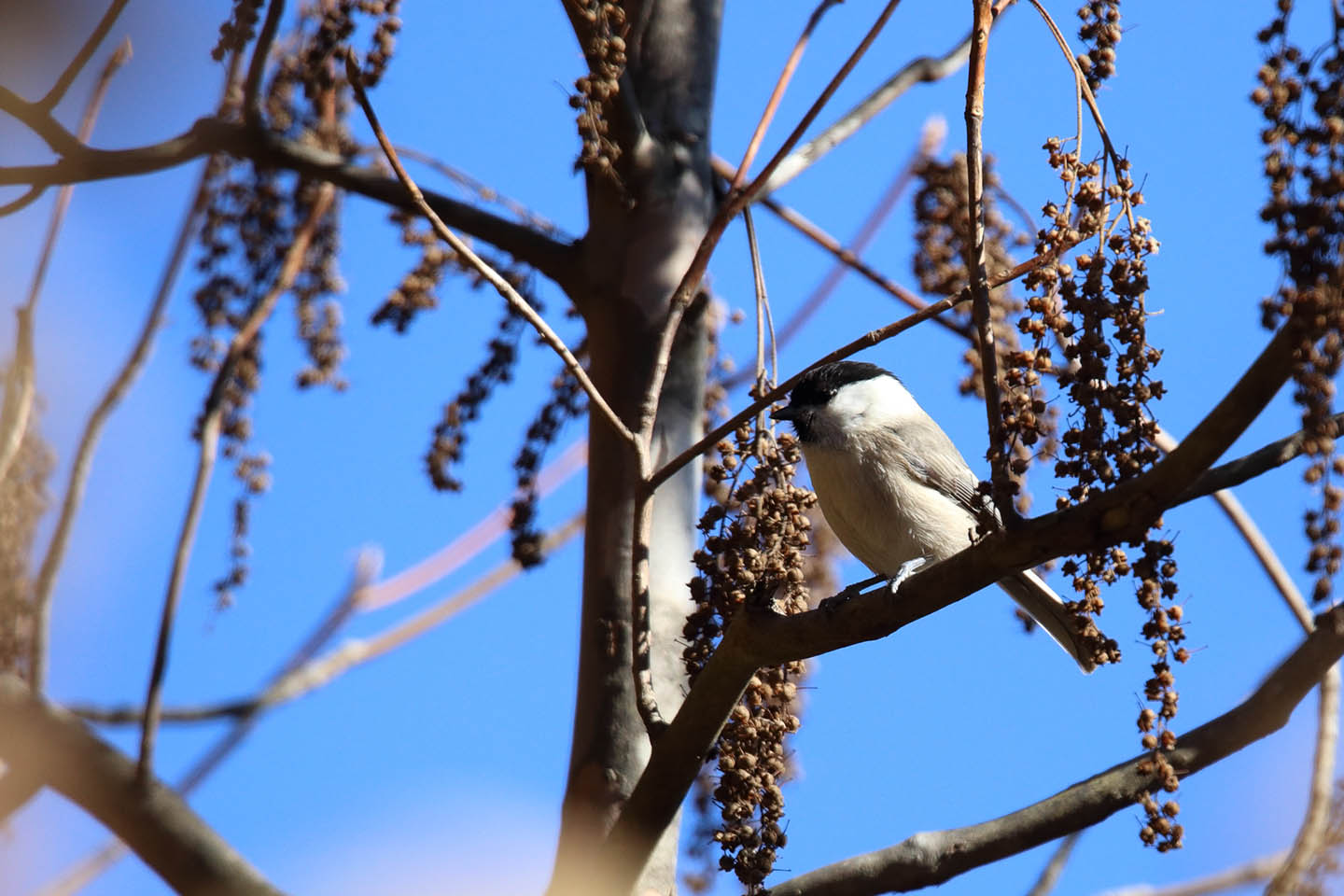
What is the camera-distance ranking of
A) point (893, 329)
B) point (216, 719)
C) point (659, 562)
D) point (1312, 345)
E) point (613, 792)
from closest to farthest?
point (1312, 345) < point (893, 329) < point (613, 792) < point (659, 562) < point (216, 719)

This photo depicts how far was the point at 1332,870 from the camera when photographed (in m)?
2.00

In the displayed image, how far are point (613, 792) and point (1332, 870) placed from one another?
1206 millimetres

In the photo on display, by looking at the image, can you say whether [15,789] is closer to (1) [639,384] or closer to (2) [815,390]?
(1) [639,384]

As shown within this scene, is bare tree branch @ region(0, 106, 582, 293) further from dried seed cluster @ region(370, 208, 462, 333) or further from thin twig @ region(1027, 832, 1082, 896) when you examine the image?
thin twig @ region(1027, 832, 1082, 896)

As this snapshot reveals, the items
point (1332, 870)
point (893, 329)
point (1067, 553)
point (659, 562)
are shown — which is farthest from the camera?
point (659, 562)

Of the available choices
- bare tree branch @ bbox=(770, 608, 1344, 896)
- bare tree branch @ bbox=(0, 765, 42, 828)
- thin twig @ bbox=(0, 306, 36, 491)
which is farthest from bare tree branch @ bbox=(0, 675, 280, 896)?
bare tree branch @ bbox=(770, 608, 1344, 896)

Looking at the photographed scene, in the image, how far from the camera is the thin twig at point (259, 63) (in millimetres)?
2658

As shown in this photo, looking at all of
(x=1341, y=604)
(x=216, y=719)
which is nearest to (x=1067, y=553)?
(x=1341, y=604)

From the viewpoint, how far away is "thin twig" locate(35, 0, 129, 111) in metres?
1.83

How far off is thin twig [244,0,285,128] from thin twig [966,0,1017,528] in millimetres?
1509

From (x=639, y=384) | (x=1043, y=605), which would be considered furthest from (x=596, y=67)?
(x=1043, y=605)

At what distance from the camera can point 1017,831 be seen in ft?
7.48

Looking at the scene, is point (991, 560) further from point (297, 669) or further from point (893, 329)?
point (297, 669)

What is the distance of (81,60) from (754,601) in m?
1.41
